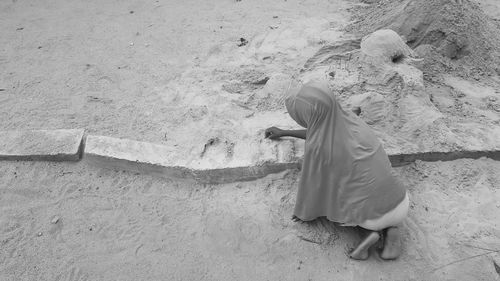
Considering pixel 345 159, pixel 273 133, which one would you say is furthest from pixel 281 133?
pixel 345 159

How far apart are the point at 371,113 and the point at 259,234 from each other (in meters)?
1.50

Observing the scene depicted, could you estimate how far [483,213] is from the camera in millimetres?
2980

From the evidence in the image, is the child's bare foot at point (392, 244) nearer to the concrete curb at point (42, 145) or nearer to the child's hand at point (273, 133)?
the child's hand at point (273, 133)

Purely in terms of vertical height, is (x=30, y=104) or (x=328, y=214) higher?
(x=328, y=214)

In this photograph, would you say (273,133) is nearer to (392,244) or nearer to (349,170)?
(349,170)

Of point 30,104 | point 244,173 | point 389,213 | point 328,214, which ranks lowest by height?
point 30,104

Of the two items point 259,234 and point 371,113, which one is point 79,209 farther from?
point 371,113

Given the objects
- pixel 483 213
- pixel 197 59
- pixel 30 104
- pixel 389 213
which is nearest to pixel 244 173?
pixel 389 213

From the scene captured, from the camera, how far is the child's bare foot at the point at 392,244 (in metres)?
2.67

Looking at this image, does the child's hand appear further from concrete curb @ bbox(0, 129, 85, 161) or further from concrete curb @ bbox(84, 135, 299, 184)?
concrete curb @ bbox(0, 129, 85, 161)

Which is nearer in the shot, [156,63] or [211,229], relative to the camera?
[211,229]

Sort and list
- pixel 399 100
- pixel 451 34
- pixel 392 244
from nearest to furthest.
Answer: pixel 392 244 < pixel 399 100 < pixel 451 34

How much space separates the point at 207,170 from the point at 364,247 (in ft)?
4.40

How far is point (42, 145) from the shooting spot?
3.47 metres
